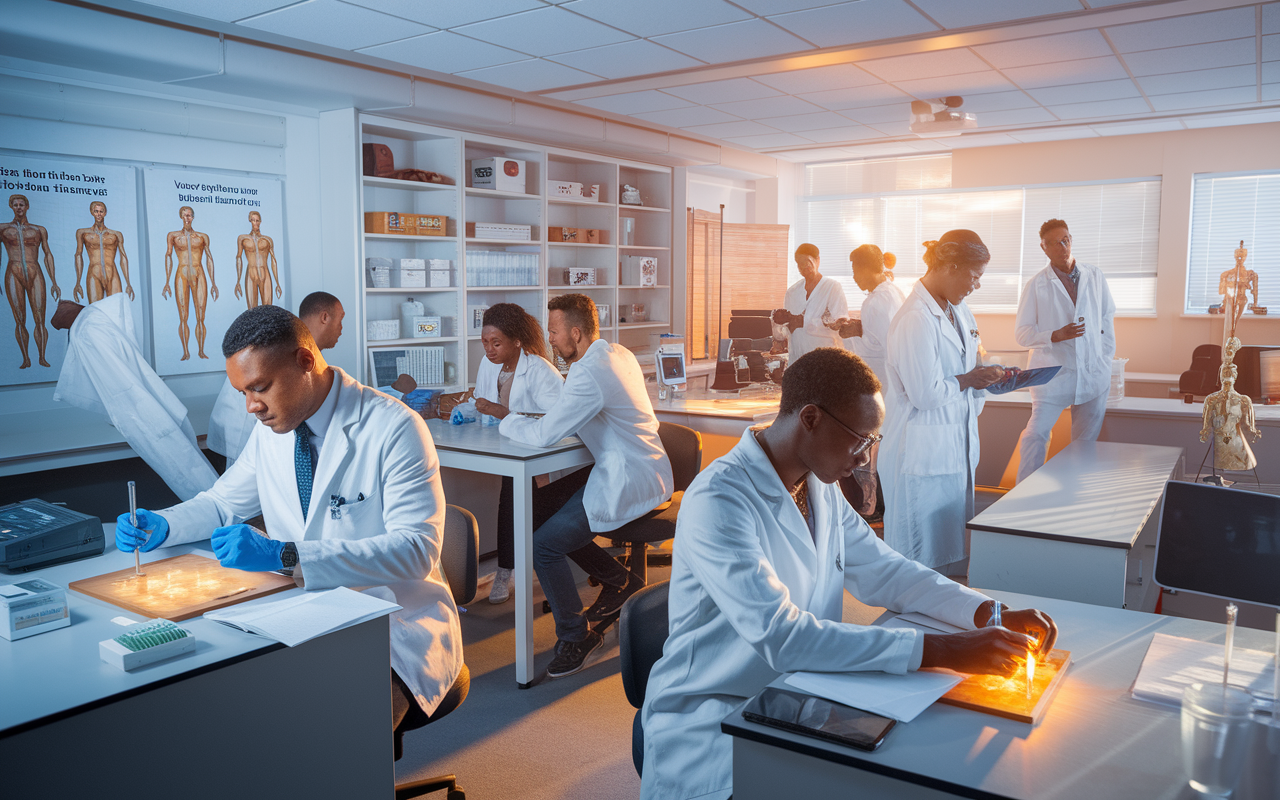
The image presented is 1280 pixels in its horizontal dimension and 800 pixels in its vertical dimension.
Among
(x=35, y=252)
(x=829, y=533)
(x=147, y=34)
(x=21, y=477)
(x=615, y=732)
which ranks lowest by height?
(x=615, y=732)

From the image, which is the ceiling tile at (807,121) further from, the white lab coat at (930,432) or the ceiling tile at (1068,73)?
the white lab coat at (930,432)

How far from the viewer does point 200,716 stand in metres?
1.53

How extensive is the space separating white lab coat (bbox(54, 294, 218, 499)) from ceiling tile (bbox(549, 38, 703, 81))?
2562 mm

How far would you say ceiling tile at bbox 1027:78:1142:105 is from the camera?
→ 5500 millimetres

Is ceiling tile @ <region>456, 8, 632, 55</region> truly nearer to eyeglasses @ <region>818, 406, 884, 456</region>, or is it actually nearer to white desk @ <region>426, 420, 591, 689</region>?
white desk @ <region>426, 420, 591, 689</region>

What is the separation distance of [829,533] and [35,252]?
404 cm

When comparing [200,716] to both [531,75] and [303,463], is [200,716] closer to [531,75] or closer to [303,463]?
[303,463]

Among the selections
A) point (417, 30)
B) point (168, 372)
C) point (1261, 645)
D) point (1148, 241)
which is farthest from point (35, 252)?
point (1148, 241)

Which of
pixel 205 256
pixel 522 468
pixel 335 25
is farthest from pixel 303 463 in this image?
pixel 205 256

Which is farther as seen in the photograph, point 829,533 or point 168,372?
point 168,372

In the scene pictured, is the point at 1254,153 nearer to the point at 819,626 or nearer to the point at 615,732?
the point at 615,732

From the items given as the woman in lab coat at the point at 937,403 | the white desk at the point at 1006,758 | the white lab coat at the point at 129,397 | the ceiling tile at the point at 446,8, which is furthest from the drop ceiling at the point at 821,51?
the white desk at the point at 1006,758

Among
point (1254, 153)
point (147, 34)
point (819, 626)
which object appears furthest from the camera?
point (1254, 153)

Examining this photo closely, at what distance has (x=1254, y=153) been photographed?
712 centimetres
